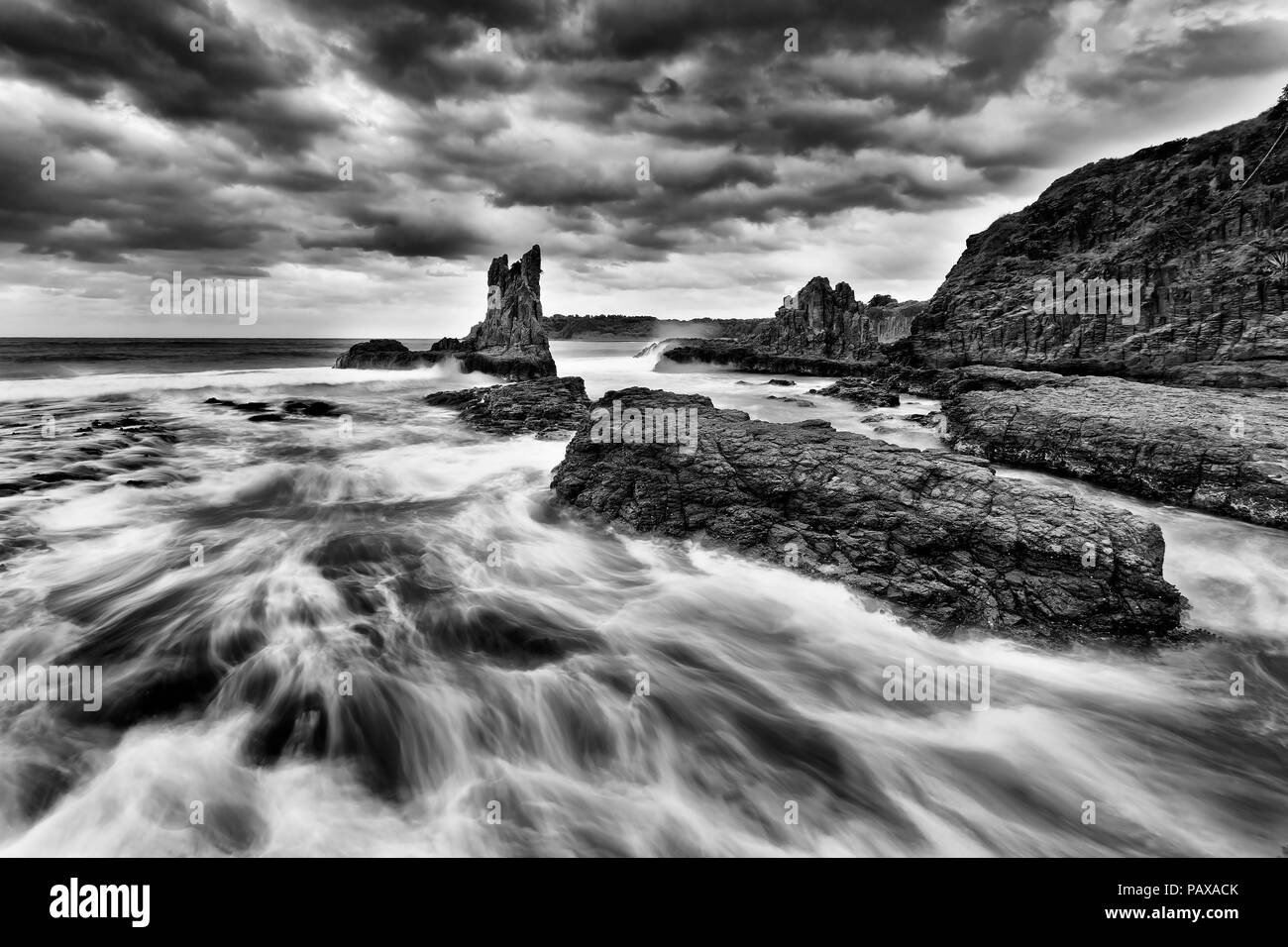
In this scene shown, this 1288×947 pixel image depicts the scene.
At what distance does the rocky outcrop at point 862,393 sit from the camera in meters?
28.5

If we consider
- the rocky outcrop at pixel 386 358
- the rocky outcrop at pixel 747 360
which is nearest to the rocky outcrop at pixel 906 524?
the rocky outcrop at pixel 386 358

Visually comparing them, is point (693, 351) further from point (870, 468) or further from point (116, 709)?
point (116, 709)

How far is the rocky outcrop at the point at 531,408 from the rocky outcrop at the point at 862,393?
1672 centimetres

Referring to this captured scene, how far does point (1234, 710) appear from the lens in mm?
5820

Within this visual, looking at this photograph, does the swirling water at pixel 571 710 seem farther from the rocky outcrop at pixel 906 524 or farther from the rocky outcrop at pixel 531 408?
the rocky outcrop at pixel 531 408

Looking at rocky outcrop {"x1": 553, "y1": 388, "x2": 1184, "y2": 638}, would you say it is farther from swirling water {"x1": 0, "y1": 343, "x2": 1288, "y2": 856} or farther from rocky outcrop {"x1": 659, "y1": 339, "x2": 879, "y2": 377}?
rocky outcrop {"x1": 659, "y1": 339, "x2": 879, "y2": 377}

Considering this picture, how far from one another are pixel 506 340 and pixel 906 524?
4281 centimetres

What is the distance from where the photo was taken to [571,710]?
612 cm

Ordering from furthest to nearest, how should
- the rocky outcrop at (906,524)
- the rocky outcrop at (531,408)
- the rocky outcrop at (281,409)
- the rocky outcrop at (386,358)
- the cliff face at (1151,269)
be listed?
the rocky outcrop at (386,358)
the cliff face at (1151,269)
the rocky outcrop at (281,409)
the rocky outcrop at (531,408)
the rocky outcrop at (906,524)

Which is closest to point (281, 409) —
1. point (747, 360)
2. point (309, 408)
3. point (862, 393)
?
point (309, 408)

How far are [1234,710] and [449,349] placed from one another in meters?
52.4

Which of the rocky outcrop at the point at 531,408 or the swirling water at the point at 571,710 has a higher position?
the rocky outcrop at the point at 531,408

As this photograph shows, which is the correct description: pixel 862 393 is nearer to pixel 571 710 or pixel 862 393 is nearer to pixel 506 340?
pixel 571 710
